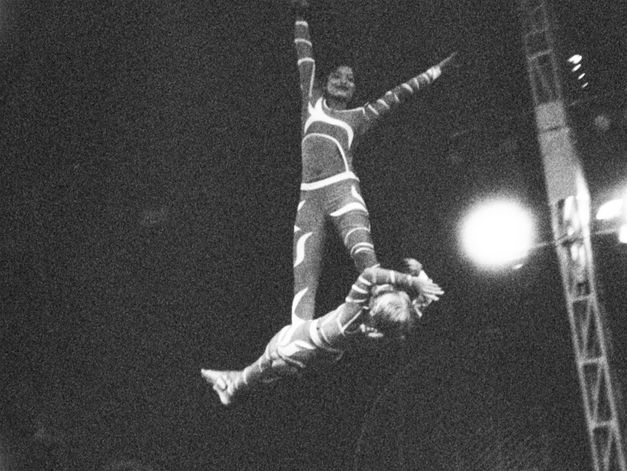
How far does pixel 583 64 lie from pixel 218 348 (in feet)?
9.95

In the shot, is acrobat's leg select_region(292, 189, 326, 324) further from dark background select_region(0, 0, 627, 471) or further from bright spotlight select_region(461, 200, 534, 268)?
bright spotlight select_region(461, 200, 534, 268)

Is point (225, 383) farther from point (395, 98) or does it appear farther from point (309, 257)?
point (395, 98)

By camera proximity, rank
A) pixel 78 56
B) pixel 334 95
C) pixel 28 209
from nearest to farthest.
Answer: pixel 334 95 → pixel 78 56 → pixel 28 209

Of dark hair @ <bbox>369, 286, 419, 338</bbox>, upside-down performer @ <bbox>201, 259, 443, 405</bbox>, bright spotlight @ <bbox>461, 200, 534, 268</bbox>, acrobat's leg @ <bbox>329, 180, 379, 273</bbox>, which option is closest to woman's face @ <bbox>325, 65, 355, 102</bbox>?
acrobat's leg @ <bbox>329, 180, 379, 273</bbox>

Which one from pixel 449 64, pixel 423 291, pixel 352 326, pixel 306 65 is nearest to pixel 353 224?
pixel 352 326

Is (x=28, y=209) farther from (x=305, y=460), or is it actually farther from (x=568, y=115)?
→ (x=568, y=115)

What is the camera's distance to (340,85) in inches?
195

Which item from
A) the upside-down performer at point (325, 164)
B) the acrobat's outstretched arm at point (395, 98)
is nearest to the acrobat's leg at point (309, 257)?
the upside-down performer at point (325, 164)

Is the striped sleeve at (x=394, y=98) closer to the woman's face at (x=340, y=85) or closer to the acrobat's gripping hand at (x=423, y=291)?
the woman's face at (x=340, y=85)

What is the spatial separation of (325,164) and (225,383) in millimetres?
1390

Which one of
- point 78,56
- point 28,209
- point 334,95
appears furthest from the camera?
point 28,209

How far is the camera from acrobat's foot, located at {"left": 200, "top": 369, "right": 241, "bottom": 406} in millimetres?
5141

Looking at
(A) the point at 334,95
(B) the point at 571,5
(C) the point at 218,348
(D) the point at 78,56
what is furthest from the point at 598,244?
(D) the point at 78,56

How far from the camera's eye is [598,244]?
585 centimetres
